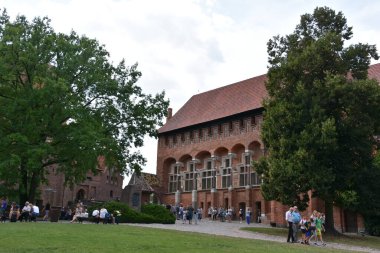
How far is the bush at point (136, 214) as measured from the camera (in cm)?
2912

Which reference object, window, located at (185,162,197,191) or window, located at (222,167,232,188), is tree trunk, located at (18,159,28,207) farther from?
window, located at (185,162,197,191)

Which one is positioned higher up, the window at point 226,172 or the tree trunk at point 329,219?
the window at point 226,172

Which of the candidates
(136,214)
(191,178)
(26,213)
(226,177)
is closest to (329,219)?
(136,214)

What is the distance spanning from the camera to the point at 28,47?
2548 centimetres

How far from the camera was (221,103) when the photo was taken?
50000 millimetres

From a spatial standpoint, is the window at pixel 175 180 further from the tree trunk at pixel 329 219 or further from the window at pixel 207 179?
the tree trunk at pixel 329 219

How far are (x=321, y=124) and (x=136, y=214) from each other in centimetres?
1331

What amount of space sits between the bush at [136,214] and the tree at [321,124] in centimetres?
775

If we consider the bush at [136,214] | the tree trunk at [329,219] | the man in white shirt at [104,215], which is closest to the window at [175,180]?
the bush at [136,214]

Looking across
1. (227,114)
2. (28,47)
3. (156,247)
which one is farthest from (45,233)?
(227,114)

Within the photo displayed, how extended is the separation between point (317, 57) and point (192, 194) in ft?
89.6

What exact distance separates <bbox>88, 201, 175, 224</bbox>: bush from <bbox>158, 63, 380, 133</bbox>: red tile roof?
16197 mm

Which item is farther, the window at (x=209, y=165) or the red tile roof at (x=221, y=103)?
the window at (x=209, y=165)

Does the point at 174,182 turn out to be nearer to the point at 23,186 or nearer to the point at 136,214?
the point at 136,214
